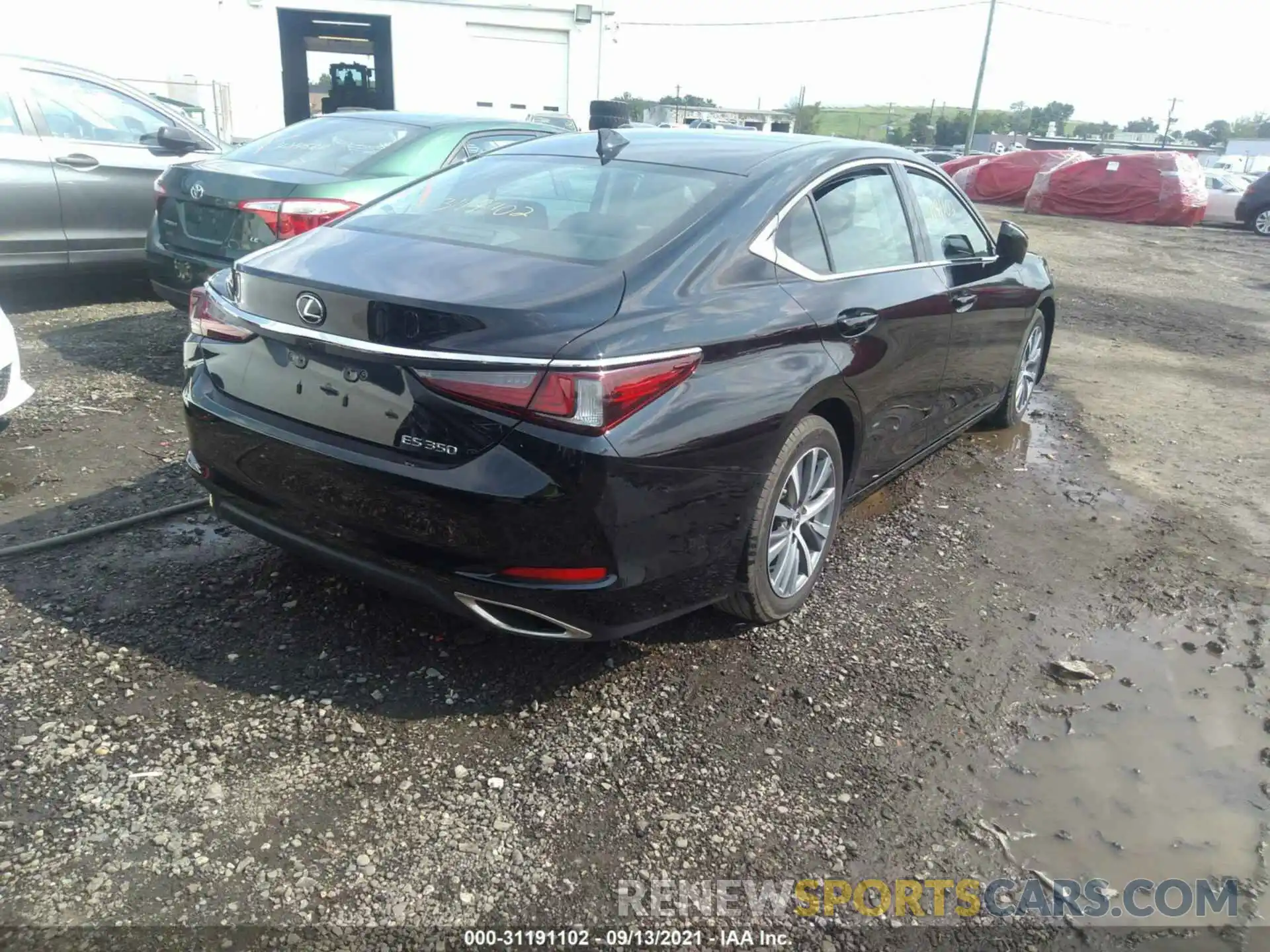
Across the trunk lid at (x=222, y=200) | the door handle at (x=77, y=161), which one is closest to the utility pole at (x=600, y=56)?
the door handle at (x=77, y=161)

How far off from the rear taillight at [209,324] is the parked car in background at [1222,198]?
25955mm

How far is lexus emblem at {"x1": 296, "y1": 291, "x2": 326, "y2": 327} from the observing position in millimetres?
2562

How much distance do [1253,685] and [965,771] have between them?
132 cm

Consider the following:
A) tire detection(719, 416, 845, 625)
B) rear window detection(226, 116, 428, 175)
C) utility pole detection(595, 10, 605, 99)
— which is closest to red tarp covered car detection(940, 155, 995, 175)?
utility pole detection(595, 10, 605, 99)

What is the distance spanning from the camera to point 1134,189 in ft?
74.7

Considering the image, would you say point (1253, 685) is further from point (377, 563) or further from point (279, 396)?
point (279, 396)

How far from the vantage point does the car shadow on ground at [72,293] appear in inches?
276

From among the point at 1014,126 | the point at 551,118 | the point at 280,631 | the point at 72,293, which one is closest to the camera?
the point at 280,631

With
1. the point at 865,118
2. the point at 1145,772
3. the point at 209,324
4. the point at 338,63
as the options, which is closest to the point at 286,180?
the point at 209,324

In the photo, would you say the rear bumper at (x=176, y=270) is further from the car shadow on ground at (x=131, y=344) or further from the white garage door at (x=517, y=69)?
the white garage door at (x=517, y=69)

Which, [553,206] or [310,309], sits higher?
[553,206]

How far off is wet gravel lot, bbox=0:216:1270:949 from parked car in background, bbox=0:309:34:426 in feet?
0.76

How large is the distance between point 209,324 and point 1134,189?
2482 cm

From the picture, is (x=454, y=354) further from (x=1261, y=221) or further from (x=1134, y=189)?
(x=1261, y=221)
